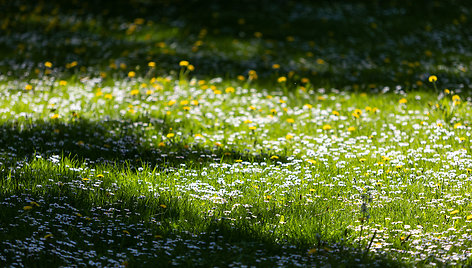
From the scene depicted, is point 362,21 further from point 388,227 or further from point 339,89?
point 388,227

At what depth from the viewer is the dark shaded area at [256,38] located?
1020cm

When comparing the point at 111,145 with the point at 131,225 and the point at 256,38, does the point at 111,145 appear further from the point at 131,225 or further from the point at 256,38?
the point at 256,38

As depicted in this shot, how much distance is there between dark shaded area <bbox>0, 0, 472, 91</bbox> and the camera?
1020 cm

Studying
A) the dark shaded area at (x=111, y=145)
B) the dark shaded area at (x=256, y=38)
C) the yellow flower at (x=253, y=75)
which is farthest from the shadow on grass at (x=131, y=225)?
the dark shaded area at (x=256, y=38)

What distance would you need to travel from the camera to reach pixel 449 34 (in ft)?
41.0

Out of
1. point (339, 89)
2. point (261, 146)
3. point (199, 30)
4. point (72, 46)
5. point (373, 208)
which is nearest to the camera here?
point (373, 208)

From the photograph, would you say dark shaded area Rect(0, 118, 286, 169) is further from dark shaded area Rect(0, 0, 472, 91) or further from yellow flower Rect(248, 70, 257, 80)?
dark shaded area Rect(0, 0, 472, 91)

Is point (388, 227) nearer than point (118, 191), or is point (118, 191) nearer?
point (388, 227)

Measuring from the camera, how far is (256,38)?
12.2m

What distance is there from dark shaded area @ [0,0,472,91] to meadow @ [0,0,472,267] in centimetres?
7

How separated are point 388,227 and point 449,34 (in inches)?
376

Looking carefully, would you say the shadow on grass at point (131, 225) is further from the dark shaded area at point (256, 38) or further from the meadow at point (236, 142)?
the dark shaded area at point (256, 38)

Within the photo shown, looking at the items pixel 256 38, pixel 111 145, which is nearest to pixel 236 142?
pixel 111 145

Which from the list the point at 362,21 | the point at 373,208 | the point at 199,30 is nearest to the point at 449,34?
the point at 362,21
